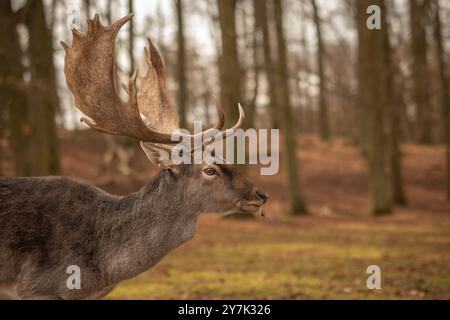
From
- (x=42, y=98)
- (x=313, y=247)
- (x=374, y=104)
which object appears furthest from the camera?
(x=374, y=104)

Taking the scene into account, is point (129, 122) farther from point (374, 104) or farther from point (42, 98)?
point (374, 104)

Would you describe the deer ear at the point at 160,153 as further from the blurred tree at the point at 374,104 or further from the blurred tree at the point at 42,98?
the blurred tree at the point at 374,104

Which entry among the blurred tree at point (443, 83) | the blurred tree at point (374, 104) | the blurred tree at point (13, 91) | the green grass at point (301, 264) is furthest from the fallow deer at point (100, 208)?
the blurred tree at point (443, 83)

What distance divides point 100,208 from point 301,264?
6.85 meters

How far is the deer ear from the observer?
19.8 ft

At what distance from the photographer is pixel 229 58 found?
63.2 feet

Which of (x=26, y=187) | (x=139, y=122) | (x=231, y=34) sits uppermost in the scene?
(x=231, y=34)

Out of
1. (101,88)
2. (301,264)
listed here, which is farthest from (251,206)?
(301,264)

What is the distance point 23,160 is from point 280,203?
36.8 feet

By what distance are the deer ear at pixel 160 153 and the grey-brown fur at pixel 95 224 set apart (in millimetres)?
104

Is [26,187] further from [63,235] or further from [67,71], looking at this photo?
[67,71]

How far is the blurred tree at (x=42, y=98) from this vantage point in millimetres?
15824
